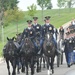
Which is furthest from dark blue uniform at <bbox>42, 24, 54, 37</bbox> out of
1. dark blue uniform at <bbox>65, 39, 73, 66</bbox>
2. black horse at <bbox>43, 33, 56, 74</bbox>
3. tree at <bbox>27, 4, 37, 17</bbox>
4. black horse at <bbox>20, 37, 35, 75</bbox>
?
tree at <bbox>27, 4, 37, 17</bbox>

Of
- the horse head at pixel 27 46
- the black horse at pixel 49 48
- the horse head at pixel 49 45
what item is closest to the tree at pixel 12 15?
the black horse at pixel 49 48

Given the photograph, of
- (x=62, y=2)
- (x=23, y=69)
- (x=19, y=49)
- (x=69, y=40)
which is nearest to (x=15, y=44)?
(x=19, y=49)

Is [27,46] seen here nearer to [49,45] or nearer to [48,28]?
[49,45]

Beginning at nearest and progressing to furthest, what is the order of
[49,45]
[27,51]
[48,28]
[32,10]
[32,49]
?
1. [49,45]
2. [27,51]
3. [32,49]
4. [48,28]
5. [32,10]

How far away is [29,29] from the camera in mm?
16719

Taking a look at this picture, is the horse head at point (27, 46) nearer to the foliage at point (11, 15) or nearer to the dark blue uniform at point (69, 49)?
the dark blue uniform at point (69, 49)

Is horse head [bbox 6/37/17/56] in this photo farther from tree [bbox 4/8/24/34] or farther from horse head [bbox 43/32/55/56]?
tree [bbox 4/8/24/34]

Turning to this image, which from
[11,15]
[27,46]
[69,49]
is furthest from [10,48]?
[11,15]

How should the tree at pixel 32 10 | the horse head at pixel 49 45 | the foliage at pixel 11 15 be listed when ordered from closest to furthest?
1. the horse head at pixel 49 45
2. the foliage at pixel 11 15
3. the tree at pixel 32 10

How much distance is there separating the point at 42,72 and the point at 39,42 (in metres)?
1.75

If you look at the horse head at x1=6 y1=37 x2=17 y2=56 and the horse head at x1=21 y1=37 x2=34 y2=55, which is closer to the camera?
the horse head at x1=21 y1=37 x2=34 y2=55

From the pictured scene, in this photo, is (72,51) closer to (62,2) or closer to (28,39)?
(28,39)

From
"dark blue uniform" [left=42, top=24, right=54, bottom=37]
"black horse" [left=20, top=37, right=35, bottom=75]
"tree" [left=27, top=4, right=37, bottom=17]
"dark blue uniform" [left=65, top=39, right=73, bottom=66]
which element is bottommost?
"tree" [left=27, top=4, right=37, bottom=17]

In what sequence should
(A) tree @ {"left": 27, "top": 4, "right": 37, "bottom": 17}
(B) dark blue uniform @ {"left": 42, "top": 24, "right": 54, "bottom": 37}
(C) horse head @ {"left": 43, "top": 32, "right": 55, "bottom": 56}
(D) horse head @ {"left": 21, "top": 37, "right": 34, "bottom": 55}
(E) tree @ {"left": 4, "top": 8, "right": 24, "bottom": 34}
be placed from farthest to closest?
(A) tree @ {"left": 27, "top": 4, "right": 37, "bottom": 17} < (E) tree @ {"left": 4, "top": 8, "right": 24, "bottom": 34} < (B) dark blue uniform @ {"left": 42, "top": 24, "right": 54, "bottom": 37} < (C) horse head @ {"left": 43, "top": 32, "right": 55, "bottom": 56} < (D) horse head @ {"left": 21, "top": 37, "right": 34, "bottom": 55}
